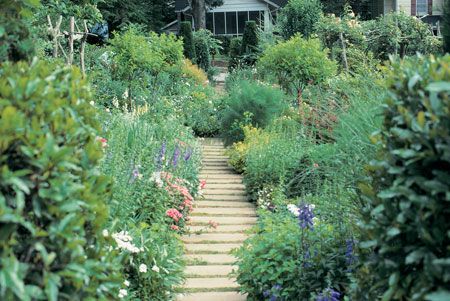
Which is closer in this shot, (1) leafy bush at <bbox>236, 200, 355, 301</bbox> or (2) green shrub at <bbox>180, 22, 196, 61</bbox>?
(1) leafy bush at <bbox>236, 200, 355, 301</bbox>

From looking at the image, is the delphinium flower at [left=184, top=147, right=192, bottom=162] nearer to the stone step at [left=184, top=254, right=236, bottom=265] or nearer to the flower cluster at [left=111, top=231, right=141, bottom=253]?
the stone step at [left=184, top=254, right=236, bottom=265]

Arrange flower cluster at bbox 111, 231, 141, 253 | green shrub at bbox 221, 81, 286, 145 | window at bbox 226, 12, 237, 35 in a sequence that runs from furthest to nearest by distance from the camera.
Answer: window at bbox 226, 12, 237, 35, green shrub at bbox 221, 81, 286, 145, flower cluster at bbox 111, 231, 141, 253

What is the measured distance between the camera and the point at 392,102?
10.8 feet

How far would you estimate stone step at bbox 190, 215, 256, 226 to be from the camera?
8039 millimetres

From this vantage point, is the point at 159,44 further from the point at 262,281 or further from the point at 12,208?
the point at 12,208

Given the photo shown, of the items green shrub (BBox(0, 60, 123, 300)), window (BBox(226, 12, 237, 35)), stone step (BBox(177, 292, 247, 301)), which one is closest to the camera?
green shrub (BBox(0, 60, 123, 300))

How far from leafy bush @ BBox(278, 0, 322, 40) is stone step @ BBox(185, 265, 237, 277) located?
1411 centimetres

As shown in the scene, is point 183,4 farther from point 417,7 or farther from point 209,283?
point 209,283

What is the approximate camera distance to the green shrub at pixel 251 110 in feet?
40.0

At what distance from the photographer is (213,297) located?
5746 mm

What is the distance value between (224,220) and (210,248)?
3.64 ft

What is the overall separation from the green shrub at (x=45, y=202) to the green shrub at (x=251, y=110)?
901cm

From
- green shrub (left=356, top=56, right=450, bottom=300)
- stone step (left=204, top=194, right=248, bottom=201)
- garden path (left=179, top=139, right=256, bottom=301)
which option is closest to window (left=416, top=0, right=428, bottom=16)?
garden path (left=179, top=139, right=256, bottom=301)

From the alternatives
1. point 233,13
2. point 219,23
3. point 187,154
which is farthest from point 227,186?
point 219,23
